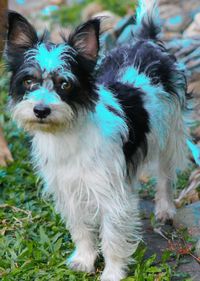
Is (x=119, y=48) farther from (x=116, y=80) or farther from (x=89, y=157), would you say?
(x=89, y=157)

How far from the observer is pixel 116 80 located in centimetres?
499

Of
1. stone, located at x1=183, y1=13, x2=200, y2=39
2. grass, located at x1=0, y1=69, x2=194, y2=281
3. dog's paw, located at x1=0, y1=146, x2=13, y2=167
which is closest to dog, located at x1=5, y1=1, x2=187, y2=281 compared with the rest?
grass, located at x1=0, y1=69, x2=194, y2=281

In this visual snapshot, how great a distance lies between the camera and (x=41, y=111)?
12.8 feet

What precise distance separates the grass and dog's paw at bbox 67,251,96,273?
0.04m

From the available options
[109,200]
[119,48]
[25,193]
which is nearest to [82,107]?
[109,200]

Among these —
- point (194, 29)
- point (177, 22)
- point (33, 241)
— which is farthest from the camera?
point (177, 22)

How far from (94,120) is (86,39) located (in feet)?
1.71

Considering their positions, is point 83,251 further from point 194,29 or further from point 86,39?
point 194,29

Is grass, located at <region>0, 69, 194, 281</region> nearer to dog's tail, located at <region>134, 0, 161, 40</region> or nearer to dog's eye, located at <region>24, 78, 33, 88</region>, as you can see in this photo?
dog's eye, located at <region>24, 78, 33, 88</region>

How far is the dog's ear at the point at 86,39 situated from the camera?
4195 millimetres

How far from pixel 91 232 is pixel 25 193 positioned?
136cm

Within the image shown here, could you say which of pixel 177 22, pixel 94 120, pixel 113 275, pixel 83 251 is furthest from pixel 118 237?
pixel 177 22

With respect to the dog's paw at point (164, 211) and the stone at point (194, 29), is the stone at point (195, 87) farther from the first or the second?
the dog's paw at point (164, 211)

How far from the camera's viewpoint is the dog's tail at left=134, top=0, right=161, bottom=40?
5.55 metres
